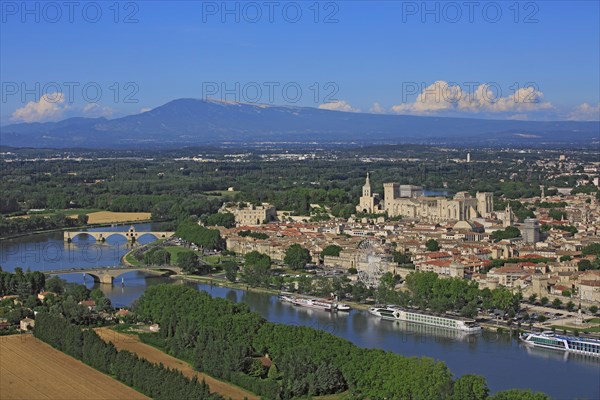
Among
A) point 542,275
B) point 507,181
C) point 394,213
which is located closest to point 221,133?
point 507,181

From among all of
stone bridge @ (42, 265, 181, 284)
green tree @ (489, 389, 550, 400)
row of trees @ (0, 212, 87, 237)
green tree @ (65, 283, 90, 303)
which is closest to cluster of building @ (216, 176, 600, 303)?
stone bridge @ (42, 265, 181, 284)

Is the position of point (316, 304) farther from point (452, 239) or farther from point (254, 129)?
point (254, 129)

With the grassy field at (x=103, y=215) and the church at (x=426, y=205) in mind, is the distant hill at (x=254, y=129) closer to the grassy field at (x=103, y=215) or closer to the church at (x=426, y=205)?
the grassy field at (x=103, y=215)

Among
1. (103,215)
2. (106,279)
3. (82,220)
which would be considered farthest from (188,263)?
(103,215)

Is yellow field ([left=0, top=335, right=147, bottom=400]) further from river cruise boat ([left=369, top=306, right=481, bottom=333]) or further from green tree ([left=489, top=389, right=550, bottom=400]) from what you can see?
river cruise boat ([left=369, top=306, right=481, bottom=333])

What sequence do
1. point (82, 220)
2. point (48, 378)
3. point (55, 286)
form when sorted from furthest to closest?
point (82, 220) → point (55, 286) → point (48, 378)

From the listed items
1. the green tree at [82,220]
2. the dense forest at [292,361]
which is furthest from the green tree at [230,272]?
the green tree at [82,220]
